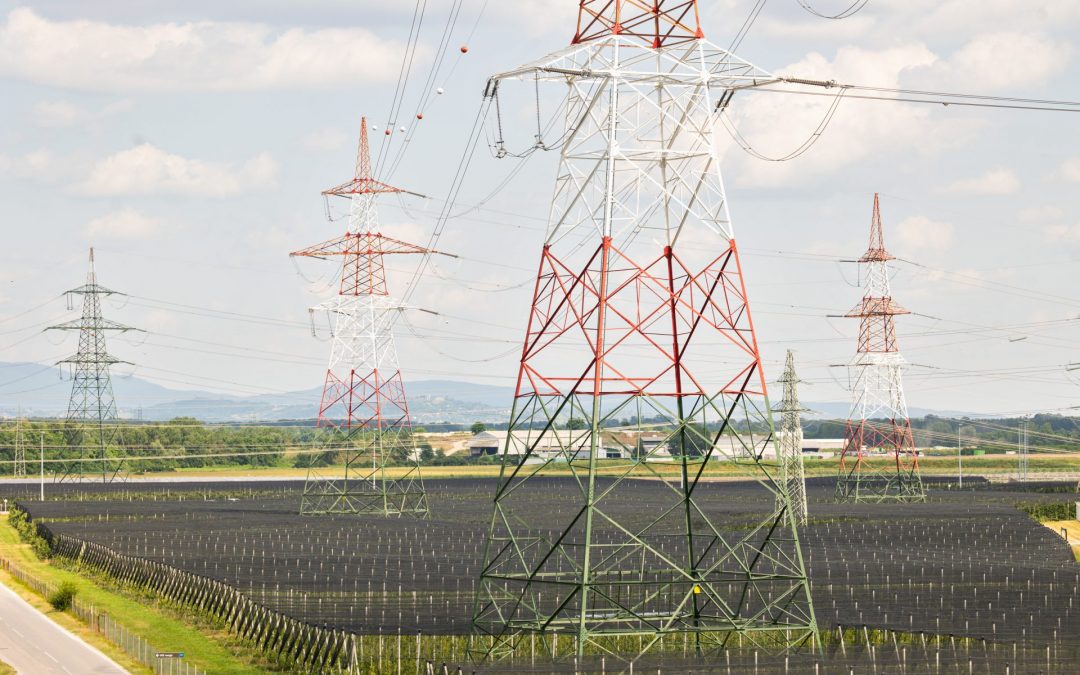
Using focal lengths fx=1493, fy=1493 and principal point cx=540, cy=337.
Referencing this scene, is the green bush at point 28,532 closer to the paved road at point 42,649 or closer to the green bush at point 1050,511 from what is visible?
the paved road at point 42,649

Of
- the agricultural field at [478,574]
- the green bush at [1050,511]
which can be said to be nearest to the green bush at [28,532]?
the agricultural field at [478,574]

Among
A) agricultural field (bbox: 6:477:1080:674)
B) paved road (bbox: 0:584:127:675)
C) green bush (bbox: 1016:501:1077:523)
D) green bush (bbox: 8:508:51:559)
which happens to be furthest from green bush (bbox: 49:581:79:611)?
green bush (bbox: 1016:501:1077:523)

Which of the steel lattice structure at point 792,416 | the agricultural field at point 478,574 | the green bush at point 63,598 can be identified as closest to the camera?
the agricultural field at point 478,574

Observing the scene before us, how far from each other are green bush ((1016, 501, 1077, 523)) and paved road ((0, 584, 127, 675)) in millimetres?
70849

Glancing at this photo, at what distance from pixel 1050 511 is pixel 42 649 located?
78243mm

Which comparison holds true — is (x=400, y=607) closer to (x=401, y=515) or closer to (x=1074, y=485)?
(x=401, y=515)

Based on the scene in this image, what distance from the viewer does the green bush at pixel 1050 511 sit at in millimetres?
104250

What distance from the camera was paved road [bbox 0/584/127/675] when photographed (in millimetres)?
44625

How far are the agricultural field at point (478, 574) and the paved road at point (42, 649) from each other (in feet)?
15.0

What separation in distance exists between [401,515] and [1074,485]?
72239 mm

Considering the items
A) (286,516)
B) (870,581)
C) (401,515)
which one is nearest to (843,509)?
(401,515)

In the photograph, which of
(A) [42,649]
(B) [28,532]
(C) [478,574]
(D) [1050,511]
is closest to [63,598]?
(A) [42,649]

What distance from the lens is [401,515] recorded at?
91562 millimetres

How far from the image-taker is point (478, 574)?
55.8 metres
